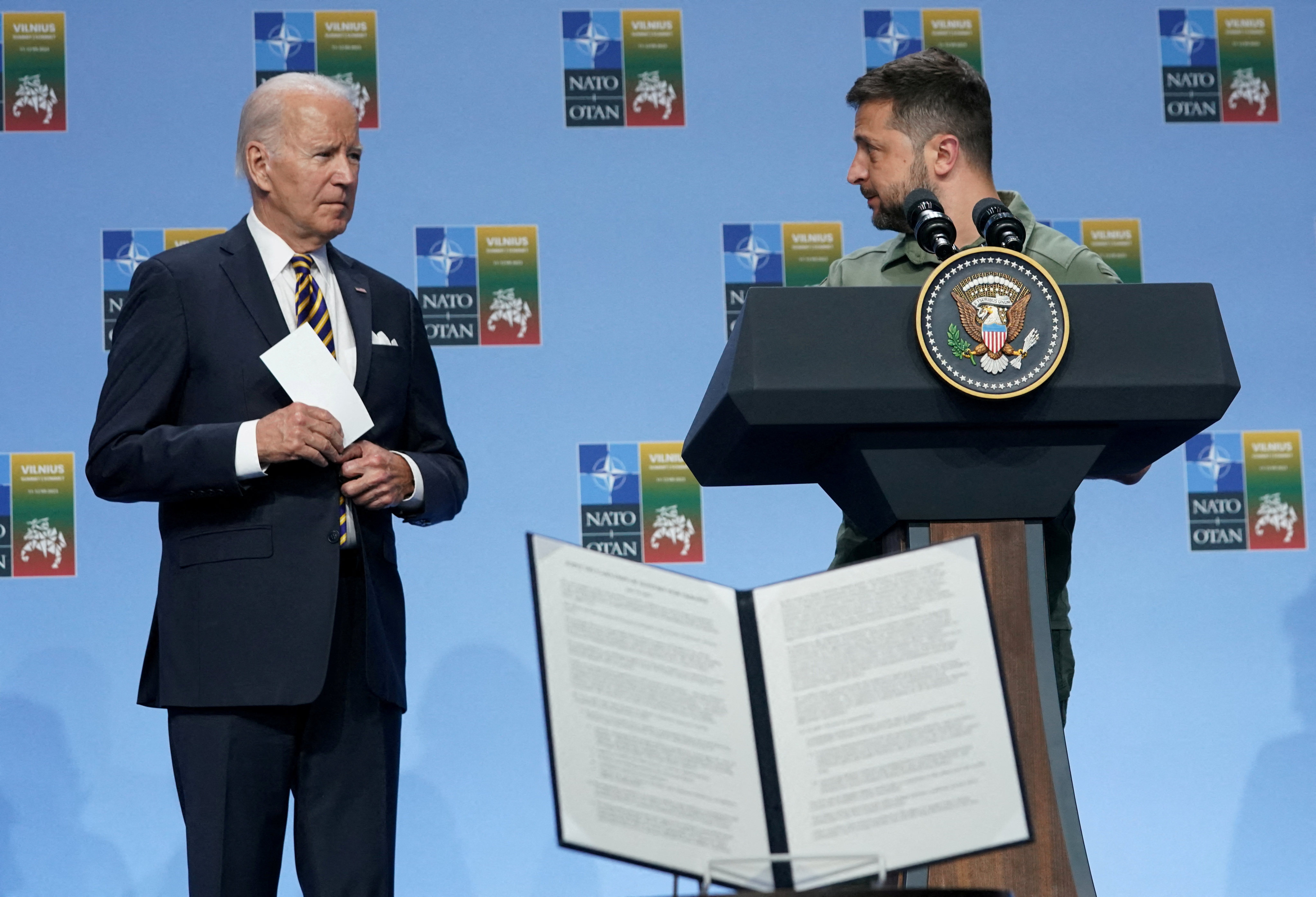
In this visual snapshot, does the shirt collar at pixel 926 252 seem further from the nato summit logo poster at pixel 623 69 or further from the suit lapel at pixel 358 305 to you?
the nato summit logo poster at pixel 623 69

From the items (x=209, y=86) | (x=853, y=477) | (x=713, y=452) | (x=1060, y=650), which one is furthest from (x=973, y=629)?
(x=209, y=86)

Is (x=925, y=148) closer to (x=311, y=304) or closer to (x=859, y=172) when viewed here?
(x=859, y=172)

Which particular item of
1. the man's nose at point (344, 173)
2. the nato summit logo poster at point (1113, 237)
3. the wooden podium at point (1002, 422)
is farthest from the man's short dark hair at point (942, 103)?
the nato summit logo poster at point (1113, 237)

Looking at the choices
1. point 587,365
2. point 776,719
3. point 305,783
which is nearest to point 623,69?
point 587,365

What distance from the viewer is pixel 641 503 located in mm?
3252

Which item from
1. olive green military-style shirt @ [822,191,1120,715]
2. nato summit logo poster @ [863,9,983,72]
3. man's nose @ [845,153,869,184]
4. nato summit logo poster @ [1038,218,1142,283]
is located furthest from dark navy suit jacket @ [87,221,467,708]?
nato summit logo poster @ [1038,218,1142,283]

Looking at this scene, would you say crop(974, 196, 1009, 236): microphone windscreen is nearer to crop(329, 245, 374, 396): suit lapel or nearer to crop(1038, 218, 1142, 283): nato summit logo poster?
crop(329, 245, 374, 396): suit lapel

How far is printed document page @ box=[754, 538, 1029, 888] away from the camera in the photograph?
110 cm

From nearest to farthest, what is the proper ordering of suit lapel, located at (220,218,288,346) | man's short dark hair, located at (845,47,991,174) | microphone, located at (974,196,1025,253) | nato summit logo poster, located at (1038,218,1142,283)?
microphone, located at (974,196,1025,253)
suit lapel, located at (220,218,288,346)
man's short dark hair, located at (845,47,991,174)
nato summit logo poster, located at (1038,218,1142,283)

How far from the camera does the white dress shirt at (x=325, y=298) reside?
2023 mm

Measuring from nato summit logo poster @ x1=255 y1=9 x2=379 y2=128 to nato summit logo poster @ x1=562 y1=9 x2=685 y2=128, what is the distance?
48 cm

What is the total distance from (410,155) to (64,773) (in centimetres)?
156

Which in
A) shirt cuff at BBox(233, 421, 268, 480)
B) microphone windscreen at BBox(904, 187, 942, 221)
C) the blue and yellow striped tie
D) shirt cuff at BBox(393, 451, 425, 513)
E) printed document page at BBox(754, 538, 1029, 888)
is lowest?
printed document page at BBox(754, 538, 1029, 888)

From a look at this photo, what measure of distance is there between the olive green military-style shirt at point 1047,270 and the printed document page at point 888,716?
0.51m
